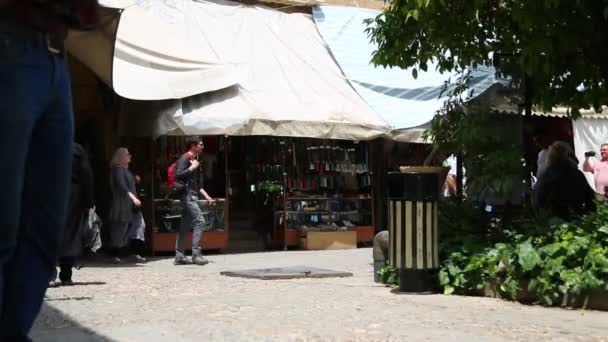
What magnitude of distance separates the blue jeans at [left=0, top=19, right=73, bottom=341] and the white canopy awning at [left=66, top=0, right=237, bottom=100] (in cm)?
1006

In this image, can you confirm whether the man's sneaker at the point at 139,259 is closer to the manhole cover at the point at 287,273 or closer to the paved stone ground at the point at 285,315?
the manhole cover at the point at 287,273

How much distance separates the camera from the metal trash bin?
8.78m

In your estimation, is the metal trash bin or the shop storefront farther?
the shop storefront

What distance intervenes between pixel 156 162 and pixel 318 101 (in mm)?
2846

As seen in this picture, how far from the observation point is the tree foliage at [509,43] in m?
9.37

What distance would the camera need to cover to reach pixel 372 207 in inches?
667

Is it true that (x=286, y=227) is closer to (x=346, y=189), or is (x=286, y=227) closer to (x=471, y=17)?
(x=346, y=189)

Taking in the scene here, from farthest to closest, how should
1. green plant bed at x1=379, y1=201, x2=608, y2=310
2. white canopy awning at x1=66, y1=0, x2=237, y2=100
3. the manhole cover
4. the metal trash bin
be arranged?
white canopy awning at x1=66, y1=0, x2=237, y2=100, the manhole cover, the metal trash bin, green plant bed at x1=379, y1=201, x2=608, y2=310

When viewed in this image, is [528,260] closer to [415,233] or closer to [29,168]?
[415,233]

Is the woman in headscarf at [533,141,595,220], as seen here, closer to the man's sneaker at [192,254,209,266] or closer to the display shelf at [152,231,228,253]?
the man's sneaker at [192,254,209,266]

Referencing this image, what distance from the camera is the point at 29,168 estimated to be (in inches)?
96.1

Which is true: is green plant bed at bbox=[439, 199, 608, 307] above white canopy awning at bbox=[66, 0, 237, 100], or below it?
below

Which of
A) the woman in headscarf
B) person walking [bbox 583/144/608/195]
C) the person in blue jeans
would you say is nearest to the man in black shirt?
the woman in headscarf

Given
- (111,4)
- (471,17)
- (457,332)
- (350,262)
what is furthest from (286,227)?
(457,332)
